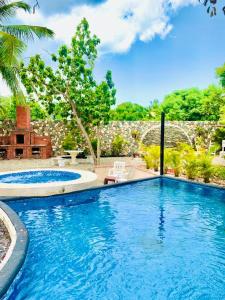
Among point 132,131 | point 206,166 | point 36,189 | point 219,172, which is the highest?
point 132,131

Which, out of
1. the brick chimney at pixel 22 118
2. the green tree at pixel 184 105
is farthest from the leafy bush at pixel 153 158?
the green tree at pixel 184 105

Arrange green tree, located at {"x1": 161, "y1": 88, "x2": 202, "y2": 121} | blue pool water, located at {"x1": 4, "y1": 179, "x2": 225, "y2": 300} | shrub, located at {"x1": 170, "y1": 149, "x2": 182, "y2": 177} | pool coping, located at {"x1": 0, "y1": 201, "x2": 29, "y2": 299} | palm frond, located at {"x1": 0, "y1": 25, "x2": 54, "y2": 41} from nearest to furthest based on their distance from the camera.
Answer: pool coping, located at {"x1": 0, "y1": 201, "x2": 29, "y2": 299}, blue pool water, located at {"x1": 4, "y1": 179, "x2": 225, "y2": 300}, palm frond, located at {"x1": 0, "y1": 25, "x2": 54, "y2": 41}, shrub, located at {"x1": 170, "y1": 149, "x2": 182, "y2": 177}, green tree, located at {"x1": 161, "y1": 88, "x2": 202, "y2": 121}

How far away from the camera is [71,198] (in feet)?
31.5

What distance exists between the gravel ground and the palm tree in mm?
5541

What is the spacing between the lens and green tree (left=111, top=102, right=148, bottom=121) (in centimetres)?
5094

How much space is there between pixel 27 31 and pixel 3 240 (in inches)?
327

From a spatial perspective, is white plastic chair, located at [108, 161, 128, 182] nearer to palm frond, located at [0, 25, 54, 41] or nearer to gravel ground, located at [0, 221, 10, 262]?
gravel ground, located at [0, 221, 10, 262]

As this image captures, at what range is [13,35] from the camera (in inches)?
436

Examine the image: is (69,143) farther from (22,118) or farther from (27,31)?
(27,31)

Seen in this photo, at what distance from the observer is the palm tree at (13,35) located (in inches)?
395

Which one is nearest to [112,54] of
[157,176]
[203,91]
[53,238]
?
[203,91]

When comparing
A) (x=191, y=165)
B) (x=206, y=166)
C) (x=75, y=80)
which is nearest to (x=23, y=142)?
(x=75, y=80)

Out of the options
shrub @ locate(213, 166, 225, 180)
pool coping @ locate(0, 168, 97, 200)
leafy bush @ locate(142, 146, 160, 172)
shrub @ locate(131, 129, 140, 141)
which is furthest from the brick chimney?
shrub @ locate(213, 166, 225, 180)

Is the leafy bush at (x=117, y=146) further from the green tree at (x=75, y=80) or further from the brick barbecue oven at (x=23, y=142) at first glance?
the green tree at (x=75, y=80)
